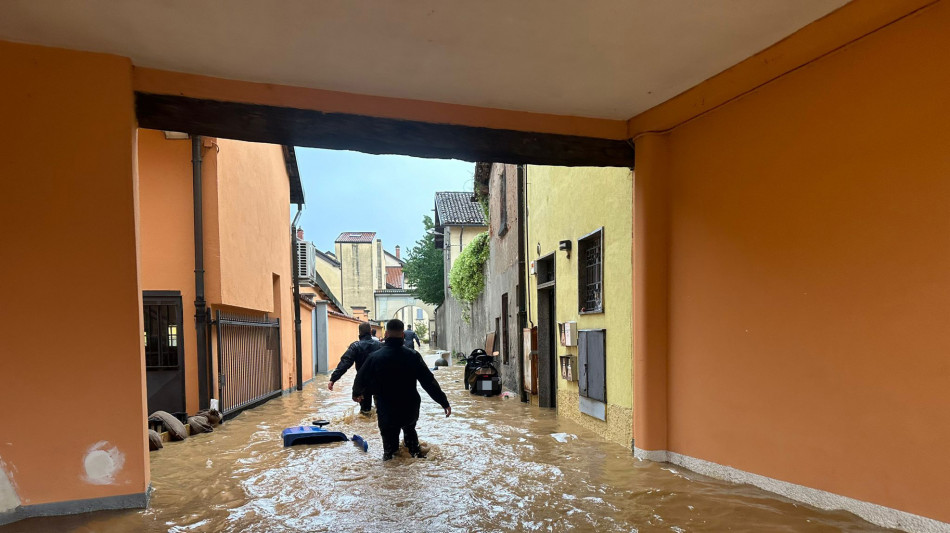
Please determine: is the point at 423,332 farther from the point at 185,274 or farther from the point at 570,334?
the point at 570,334

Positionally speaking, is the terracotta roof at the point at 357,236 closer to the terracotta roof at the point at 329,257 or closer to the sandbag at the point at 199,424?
the terracotta roof at the point at 329,257

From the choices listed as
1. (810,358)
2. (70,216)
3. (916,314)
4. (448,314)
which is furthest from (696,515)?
(448,314)

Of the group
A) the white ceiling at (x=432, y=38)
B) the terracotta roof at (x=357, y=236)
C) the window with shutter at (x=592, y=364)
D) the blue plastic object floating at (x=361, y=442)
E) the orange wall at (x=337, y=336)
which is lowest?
the orange wall at (x=337, y=336)

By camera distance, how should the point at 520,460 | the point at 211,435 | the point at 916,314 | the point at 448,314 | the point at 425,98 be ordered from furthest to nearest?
the point at 448,314 < the point at 211,435 < the point at 520,460 < the point at 425,98 < the point at 916,314

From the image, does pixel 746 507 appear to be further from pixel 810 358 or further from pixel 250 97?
pixel 250 97

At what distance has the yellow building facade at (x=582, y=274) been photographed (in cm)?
588

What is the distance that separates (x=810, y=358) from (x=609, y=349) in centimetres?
268

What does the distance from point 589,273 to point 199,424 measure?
18.9 feet

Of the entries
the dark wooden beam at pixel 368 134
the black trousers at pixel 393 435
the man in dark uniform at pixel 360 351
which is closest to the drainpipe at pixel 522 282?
the man in dark uniform at pixel 360 351

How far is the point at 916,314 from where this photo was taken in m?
3.12

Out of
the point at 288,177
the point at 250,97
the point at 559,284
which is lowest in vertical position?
the point at 559,284

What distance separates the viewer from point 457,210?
27.9m

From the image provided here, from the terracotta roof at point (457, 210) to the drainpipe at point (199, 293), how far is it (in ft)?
58.7

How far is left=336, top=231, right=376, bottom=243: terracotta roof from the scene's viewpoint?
4689cm
